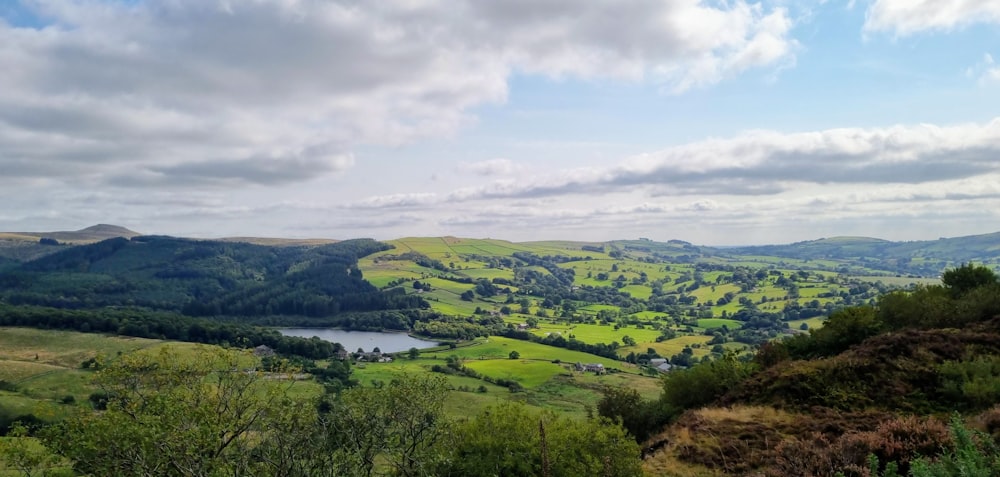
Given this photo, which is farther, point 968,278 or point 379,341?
point 379,341

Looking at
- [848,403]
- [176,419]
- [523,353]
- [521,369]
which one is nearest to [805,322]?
[523,353]

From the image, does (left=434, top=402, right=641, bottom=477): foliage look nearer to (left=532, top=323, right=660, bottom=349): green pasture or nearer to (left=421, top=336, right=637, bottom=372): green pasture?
(left=421, top=336, right=637, bottom=372): green pasture

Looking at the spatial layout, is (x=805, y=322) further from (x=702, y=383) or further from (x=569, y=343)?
(x=702, y=383)

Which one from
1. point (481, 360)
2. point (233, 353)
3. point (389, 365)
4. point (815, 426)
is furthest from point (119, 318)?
point (815, 426)

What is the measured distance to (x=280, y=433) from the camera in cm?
2294

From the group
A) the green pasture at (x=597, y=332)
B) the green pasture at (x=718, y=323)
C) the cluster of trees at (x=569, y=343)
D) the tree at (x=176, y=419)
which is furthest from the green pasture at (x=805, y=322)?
the tree at (x=176, y=419)

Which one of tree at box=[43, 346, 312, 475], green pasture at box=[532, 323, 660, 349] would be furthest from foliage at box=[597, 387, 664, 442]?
green pasture at box=[532, 323, 660, 349]

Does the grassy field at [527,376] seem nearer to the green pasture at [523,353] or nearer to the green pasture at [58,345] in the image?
the green pasture at [523,353]

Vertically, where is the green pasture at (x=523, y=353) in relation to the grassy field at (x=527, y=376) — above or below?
below

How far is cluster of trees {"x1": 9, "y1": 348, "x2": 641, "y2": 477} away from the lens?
65.5 feet

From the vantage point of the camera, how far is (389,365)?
123 metres

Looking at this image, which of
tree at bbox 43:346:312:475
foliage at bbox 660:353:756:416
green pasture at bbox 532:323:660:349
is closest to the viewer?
tree at bbox 43:346:312:475

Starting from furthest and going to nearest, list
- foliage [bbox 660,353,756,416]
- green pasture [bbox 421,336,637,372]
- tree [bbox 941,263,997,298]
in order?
green pasture [bbox 421,336,637,372], tree [bbox 941,263,997,298], foliage [bbox 660,353,756,416]

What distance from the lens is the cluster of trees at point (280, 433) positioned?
786 inches
